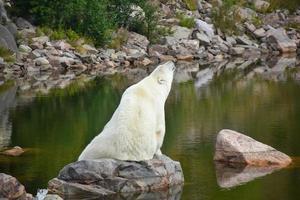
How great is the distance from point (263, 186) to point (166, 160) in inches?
89.1

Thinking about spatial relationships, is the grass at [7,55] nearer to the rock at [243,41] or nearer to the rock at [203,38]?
the rock at [203,38]

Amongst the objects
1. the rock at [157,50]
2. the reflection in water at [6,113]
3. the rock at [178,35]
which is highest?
the rock at [178,35]

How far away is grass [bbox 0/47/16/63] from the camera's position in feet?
159

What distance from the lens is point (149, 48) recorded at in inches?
2343

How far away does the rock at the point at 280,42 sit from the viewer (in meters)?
65.2

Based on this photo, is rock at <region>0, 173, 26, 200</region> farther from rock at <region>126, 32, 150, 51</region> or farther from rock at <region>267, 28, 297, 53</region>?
rock at <region>267, 28, 297, 53</region>

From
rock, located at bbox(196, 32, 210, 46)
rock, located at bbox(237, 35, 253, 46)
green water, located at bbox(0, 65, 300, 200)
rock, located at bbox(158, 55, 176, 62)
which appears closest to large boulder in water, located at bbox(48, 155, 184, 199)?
green water, located at bbox(0, 65, 300, 200)

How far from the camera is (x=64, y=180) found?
15867 millimetres

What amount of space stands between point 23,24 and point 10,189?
4135 cm

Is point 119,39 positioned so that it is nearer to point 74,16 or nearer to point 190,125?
point 74,16

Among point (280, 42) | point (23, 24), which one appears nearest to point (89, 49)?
point (23, 24)

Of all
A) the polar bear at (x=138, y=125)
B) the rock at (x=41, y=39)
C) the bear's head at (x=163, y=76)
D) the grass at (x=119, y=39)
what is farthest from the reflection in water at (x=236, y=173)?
the grass at (x=119, y=39)

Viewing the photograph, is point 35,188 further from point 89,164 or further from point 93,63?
point 93,63

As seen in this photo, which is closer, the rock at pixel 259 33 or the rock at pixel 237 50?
the rock at pixel 237 50
